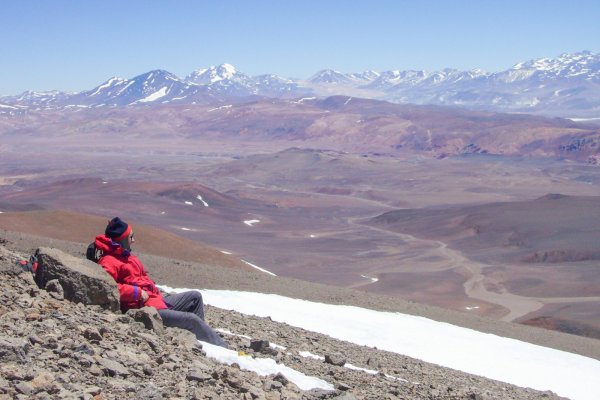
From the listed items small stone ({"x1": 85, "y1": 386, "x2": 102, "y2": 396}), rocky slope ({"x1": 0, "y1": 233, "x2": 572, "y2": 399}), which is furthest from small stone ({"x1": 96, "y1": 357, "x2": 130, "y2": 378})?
small stone ({"x1": 85, "y1": 386, "x2": 102, "y2": 396})

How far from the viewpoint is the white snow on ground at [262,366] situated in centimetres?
802

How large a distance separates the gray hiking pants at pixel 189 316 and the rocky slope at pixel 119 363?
307mm

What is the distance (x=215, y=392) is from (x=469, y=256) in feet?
202

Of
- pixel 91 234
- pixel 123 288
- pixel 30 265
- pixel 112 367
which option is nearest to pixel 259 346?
pixel 123 288

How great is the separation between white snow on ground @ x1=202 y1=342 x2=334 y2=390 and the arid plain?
81.3 ft

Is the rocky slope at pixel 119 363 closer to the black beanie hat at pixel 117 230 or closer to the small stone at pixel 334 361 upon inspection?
A: the small stone at pixel 334 361

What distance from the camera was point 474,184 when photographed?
407 ft

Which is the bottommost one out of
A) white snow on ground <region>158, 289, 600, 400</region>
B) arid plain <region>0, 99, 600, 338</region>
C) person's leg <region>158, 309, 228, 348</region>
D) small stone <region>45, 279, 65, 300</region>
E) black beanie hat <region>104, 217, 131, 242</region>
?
arid plain <region>0, 99, 600, 338</region>

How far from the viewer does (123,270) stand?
8.31m

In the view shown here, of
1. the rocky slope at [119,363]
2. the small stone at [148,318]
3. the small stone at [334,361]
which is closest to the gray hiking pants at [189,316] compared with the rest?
the rocky slope at [119,363]

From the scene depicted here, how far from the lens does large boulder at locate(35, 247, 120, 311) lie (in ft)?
26.2

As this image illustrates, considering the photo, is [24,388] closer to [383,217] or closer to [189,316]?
[189,316]

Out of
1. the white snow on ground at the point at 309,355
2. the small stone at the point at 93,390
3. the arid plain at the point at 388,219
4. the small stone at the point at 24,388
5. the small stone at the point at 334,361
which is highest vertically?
the small stone at the point at 24,388

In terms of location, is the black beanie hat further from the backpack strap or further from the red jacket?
the backpack strap
